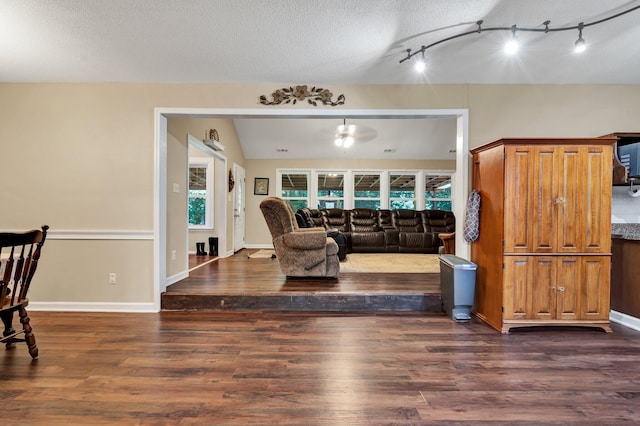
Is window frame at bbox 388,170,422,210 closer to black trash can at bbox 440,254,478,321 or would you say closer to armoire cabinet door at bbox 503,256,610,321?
black trash can at bbox 440,254,478,321

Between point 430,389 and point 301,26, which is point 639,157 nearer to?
point 430,389

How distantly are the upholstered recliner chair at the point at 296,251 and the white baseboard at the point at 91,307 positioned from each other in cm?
153

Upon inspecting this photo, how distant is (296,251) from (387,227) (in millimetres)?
3239

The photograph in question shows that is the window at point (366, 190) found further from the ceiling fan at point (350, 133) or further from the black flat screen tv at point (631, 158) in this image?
the black flat screen tv at point (631, 158)

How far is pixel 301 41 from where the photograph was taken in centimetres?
237

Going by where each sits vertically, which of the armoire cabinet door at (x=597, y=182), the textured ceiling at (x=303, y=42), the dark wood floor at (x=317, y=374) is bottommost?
the dark wood floor at (x=317, y=374)

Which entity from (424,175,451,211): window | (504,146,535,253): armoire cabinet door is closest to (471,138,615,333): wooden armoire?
(504,146,535,253): armoire cabinet door

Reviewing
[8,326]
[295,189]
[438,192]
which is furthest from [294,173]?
[8,326]

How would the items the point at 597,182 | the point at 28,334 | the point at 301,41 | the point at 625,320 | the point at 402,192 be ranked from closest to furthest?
the point at 28,334 → the point at 301,41 → the point at 597,182 → the point at 625,320 → the point at 402,192

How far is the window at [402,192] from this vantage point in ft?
24.8

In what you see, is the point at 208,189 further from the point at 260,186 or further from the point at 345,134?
the point at 345,134

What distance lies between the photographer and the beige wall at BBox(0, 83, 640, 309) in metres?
3.06

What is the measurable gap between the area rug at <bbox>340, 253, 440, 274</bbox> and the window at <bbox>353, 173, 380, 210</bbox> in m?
1.79

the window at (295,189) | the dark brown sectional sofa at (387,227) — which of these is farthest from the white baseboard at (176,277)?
the window at (295,189)
